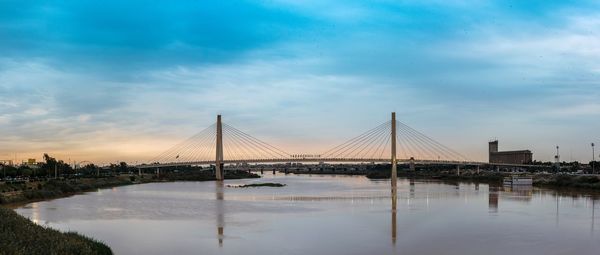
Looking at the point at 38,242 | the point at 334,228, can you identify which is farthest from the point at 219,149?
the point at 38,242

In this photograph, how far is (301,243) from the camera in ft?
70.4

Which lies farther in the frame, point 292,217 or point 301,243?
point 292,217

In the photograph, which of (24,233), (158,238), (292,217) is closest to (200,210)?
(292,217)

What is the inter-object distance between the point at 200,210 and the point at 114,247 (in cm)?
1568

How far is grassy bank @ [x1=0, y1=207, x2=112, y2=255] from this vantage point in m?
14.6

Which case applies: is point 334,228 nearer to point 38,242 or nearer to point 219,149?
point 38,242

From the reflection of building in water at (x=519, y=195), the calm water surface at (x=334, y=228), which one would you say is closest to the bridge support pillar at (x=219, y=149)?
the reflection of building in water at (x=519, y=195)

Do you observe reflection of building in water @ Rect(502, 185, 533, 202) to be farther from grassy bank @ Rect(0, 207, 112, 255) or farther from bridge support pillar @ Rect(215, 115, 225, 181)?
bridge support pillar @ Rect(215, 115, 225, 181)

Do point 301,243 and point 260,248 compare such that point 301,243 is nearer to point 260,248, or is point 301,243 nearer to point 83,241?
point 260,248

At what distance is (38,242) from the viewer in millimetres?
16344

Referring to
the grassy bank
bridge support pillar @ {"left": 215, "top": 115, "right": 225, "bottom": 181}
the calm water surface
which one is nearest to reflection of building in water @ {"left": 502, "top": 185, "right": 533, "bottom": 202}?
the calm water surface

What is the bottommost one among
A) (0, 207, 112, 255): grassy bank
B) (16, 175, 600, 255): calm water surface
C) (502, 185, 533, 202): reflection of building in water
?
(502, 185, 533, 202): reflection of building in water

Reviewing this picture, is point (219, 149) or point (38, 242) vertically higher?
point (219, 149)

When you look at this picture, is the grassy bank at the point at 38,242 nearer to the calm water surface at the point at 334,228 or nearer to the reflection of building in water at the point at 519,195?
the calm water surface at the point at 334,228
